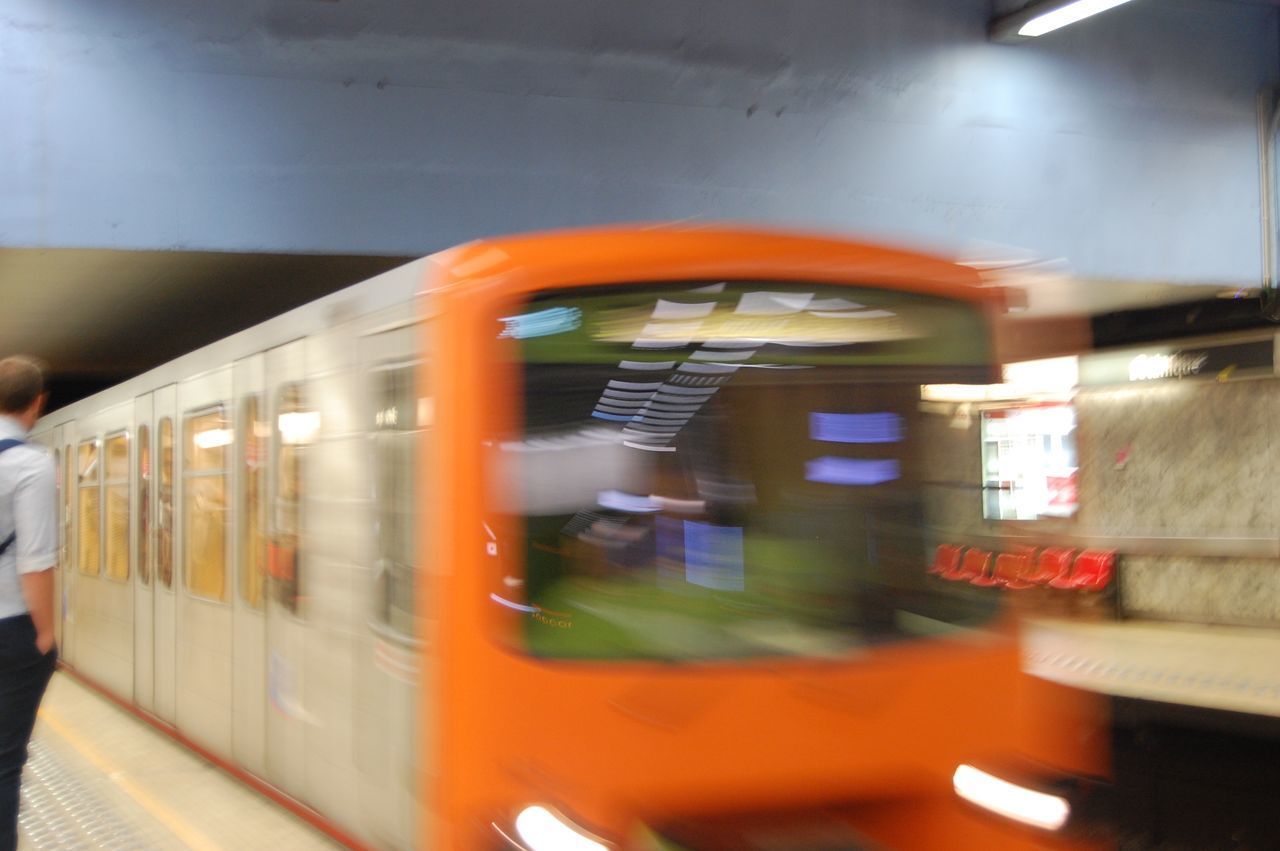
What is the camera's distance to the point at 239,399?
22.5ft

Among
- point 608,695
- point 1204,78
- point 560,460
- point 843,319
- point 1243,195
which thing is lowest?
point 608,695

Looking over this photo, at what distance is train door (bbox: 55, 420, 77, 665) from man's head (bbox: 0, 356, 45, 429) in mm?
7858

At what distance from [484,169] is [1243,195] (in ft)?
25.3

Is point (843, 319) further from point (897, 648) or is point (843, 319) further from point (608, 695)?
point (608, 695)

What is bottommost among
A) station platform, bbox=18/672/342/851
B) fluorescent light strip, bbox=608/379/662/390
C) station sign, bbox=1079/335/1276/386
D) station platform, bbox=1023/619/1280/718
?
station platform, bbox=1023/619/1280/718

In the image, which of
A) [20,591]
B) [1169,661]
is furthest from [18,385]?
[1169,661]

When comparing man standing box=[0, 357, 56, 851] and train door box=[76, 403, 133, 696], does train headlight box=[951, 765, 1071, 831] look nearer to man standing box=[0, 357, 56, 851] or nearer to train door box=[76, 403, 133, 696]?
man standing box=[0, 357, 56, 851]

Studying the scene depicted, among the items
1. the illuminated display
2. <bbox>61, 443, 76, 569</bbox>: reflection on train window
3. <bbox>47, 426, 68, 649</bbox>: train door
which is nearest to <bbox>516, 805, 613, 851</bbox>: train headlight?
the illuminated display

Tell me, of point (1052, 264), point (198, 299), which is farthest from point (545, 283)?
point (198, 299)

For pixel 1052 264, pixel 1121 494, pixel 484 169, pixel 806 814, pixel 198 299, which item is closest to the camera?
pixel 806 814

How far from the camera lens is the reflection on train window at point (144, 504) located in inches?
371

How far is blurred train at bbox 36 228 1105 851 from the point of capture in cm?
388

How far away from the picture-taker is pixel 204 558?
25.9ft

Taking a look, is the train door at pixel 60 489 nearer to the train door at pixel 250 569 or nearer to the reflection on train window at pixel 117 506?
the reflection on train window at pixel 117 506
